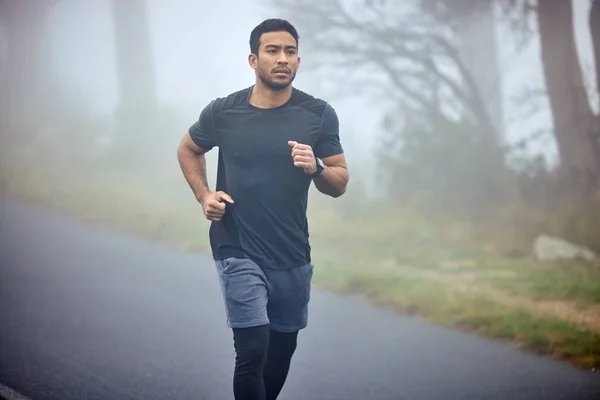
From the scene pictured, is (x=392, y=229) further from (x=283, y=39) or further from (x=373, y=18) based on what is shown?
(x=283, y=39)

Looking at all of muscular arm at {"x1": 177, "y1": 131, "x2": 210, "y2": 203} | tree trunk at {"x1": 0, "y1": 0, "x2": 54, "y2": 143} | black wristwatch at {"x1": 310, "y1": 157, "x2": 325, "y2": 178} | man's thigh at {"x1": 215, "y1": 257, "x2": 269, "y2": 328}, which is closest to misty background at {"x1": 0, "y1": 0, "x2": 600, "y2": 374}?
tree trunk at {"x1": 0, "y1": 0, "x2": 54, "y2": 143}

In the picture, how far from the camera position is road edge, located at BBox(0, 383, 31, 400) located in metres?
4.05

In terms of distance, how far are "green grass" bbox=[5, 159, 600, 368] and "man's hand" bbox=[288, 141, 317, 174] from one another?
2770 millimetres

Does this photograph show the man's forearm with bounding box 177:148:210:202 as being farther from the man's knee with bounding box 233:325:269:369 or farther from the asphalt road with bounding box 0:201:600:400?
the asphalt road with bounding box 0:201:600:400

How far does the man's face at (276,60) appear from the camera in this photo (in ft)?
11.0

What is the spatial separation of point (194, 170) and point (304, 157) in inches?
27.1

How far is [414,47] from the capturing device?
789 cm

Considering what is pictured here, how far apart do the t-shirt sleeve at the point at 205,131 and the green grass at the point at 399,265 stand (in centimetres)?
228

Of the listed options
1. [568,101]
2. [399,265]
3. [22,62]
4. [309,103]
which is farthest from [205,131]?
[568,101]

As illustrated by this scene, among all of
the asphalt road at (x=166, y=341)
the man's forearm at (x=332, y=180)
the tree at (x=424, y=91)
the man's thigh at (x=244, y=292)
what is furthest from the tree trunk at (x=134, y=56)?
the man's thigh at (x=244, y=292)

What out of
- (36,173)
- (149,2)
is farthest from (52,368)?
(149,2)

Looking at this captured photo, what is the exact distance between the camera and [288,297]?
342cm

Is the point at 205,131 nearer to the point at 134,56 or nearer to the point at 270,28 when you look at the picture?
the point at 270,28

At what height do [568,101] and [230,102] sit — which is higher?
[568,101]
